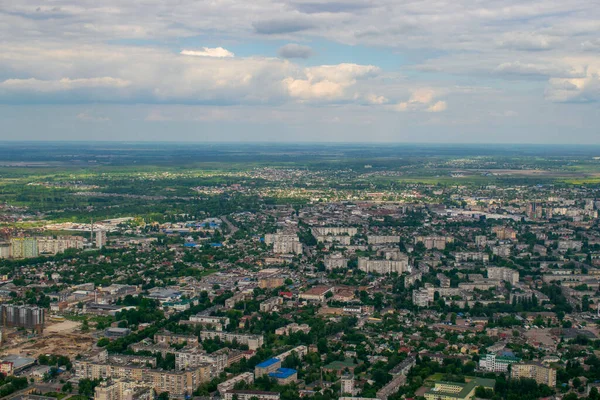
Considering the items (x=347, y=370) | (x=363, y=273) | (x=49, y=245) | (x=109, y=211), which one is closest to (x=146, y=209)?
(x=109, y=211)

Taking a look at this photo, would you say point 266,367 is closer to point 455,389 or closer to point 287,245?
point 455,389

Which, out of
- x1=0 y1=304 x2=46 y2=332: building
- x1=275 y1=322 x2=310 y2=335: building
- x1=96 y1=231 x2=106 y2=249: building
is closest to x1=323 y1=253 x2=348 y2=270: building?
x1=275 y1=322 x2=310 y2=335: building

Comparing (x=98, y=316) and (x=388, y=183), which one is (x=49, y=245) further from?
(x=388, y=183)

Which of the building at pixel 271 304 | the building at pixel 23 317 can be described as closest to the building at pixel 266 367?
the building at pixel 271 304

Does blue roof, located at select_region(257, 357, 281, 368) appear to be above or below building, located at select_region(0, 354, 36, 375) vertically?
above

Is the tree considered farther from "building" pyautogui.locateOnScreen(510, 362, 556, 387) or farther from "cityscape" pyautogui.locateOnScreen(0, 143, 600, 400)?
"building" pyautogui.locateOnScreen(510, 362, 556, 387)

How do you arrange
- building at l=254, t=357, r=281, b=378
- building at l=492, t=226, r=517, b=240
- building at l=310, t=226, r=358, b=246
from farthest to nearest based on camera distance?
1. building at l=492, t=226, r=517, b=240
2. building at l=310, t=226, r=358, b=246
3. building at l=254, t=357, r=281, b=378
